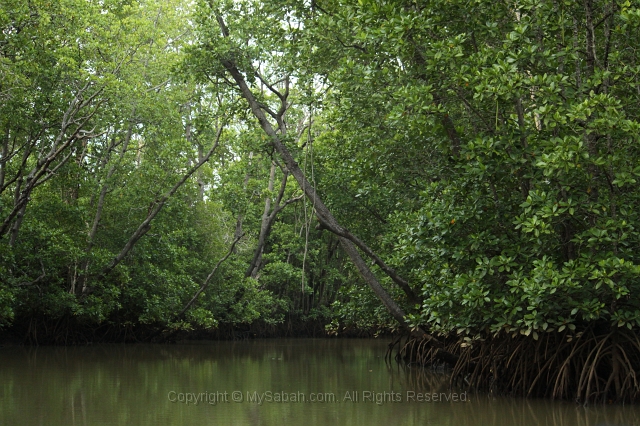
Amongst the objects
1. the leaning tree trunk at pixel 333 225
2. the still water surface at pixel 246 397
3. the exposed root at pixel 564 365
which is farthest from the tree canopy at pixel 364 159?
the still water surface at pixel 246 397

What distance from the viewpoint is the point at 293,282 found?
84.4ft

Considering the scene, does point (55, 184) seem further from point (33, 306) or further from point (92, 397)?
point (92, 397)

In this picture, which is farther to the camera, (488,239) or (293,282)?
(293,282)

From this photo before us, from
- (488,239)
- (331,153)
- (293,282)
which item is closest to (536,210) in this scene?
(488,239)

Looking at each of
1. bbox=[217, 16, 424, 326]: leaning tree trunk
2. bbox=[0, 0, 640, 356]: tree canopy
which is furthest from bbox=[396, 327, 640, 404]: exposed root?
bbox=[217, 16, 424, 326]: leaning tree trunk

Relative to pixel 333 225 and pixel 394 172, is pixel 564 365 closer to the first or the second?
pixel 394 172

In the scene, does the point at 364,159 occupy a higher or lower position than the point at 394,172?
higher

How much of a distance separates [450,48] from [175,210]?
12.2m

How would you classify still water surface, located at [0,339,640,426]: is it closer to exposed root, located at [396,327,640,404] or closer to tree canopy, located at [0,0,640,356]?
exposed root, located at [396,327,640,404]

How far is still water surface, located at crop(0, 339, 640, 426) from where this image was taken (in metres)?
6.59

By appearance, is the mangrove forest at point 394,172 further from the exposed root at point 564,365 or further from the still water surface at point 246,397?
the still water surface at point 246,397

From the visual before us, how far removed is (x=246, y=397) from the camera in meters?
8.30

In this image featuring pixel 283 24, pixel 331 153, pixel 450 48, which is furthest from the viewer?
pixel 331 153

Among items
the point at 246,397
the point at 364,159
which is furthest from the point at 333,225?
the point at 246,397
